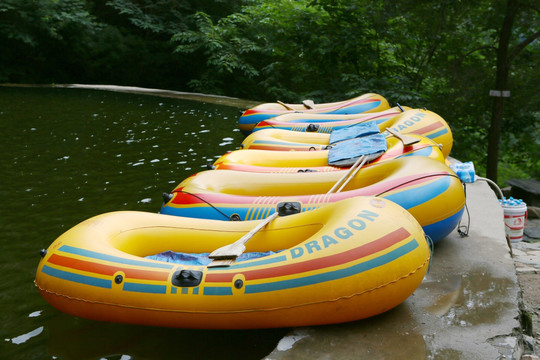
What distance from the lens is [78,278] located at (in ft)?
9.02

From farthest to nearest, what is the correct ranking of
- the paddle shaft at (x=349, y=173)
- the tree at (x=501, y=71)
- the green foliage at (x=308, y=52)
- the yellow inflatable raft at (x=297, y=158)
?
the green foliage at (x=308, y=52)
the tree at (x=501, y=71)
the yellow inflatable raft at (x=297, y=158)
the paddle shaft at (x=349, y=173)

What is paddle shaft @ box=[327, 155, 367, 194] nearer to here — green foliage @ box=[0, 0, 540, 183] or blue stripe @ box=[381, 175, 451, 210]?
blue stripe @ box=[381, 175, 451, 210]

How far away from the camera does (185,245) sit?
125 inches

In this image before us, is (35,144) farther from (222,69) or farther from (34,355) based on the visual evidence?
(222,69)

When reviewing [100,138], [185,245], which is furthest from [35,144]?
[185,245]

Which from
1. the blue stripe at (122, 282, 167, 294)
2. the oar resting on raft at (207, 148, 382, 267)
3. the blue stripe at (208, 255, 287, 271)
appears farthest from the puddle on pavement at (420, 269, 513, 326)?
the blue stripe at (122, 282, 167, 294)

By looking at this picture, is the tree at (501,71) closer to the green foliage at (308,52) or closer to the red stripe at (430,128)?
the green foliage at (308,52)

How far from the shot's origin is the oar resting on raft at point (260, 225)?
2680 mm

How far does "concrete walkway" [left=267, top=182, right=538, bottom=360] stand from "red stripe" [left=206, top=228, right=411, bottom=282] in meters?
0.31

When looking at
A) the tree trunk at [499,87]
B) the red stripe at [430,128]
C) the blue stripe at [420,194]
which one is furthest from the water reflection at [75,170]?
the tree trunk at [499,87]

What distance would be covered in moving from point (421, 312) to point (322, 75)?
8.98m

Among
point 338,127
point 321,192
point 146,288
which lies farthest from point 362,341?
point 338,127

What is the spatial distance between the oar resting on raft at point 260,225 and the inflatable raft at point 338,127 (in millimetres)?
1373

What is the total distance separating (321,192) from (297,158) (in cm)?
119
